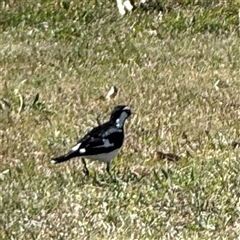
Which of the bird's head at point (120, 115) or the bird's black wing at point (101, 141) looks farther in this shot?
→ the bird's head at point (120, 115)

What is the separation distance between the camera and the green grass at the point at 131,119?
297 inches

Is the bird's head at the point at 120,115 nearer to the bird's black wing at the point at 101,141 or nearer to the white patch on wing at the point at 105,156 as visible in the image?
the bird's black wing at the point at 101,141

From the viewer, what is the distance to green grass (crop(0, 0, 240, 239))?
755cm

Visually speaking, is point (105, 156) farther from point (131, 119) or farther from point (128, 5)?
point (128, 5)

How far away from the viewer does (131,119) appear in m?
10.3

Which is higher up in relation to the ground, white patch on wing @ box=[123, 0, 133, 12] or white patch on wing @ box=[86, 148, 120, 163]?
white patch on wing @ box=[86, 148, 120, 163]

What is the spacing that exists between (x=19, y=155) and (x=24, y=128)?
2.84ft

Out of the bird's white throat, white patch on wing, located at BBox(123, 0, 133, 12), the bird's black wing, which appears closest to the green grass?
white patch on wing, located at BBox(123, 0, 133, 12)

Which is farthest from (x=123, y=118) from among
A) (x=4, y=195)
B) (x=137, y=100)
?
(x=137, y=100)

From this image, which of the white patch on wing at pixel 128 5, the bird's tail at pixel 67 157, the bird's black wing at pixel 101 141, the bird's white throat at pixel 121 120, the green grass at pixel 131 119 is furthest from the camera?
the white patch on wing at pixel 128 5

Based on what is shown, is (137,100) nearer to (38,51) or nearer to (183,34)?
(38,51)

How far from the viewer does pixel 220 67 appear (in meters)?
13.0

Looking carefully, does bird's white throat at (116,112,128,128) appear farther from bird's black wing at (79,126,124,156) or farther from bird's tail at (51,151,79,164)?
bird's tail at (51,151,79,164)

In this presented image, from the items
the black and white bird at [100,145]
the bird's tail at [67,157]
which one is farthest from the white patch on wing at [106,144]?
the bird's tail at [67,157]
